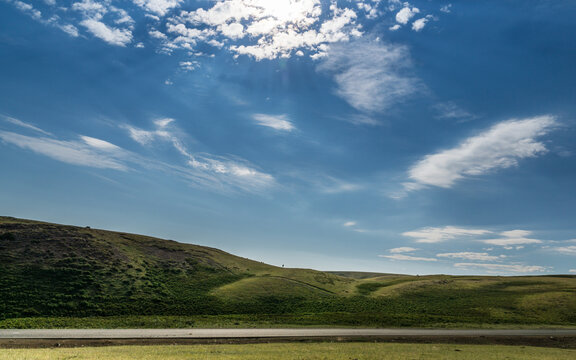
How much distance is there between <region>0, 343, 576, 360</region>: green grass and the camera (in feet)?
73.7

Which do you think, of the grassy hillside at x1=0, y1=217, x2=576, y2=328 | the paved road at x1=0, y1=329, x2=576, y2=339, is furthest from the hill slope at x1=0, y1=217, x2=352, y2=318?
the paved road at x1=0, y1=329, x2=576, y2=339

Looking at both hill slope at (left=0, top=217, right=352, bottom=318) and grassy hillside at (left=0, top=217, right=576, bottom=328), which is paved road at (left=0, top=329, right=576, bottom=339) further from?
hill slope at (left=0, top=217, right=352, bottom=318)

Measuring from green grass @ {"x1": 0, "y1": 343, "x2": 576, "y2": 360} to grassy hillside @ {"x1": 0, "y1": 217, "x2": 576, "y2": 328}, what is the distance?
18713 millimetres

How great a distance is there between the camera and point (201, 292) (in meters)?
66.5

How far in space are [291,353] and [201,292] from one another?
4643 centimetres

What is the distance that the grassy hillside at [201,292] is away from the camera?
50688 mm

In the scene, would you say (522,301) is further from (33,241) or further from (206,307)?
(33,241)

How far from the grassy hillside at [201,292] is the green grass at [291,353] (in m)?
18.7

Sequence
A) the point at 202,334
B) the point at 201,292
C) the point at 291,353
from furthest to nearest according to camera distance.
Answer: the point at 201,292 → the point at 202,334 → the point at 291,353

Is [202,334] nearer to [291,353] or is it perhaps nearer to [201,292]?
[291,353]

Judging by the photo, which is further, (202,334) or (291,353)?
(202,334)

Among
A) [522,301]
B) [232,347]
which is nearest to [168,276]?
[232,347]

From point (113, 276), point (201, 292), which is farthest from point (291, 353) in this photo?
point (113, 276)

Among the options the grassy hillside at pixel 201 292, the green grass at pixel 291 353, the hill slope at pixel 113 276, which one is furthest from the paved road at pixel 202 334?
the hill slope at pixel 113 276
